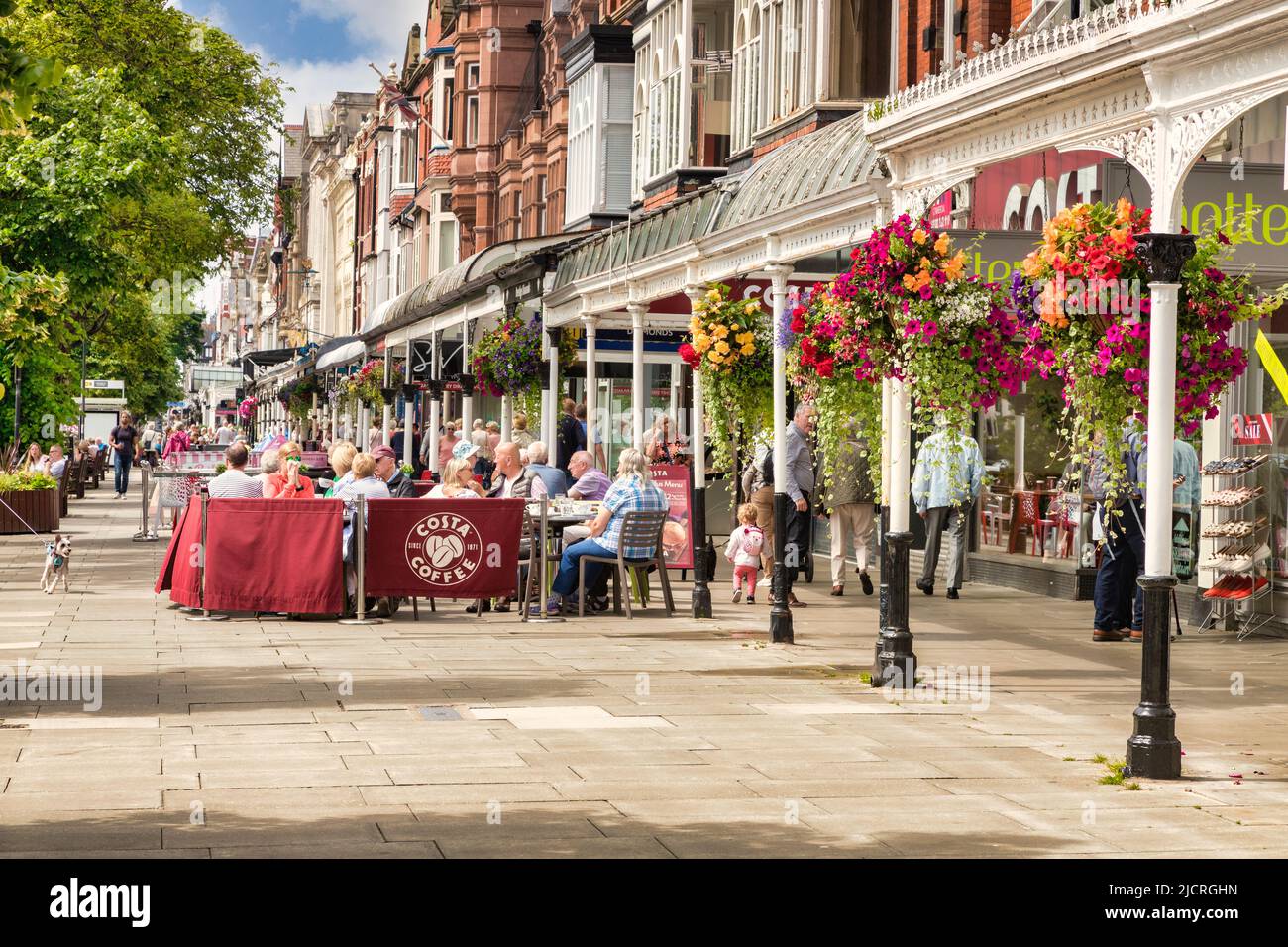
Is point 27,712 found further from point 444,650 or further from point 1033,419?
point 1033,419

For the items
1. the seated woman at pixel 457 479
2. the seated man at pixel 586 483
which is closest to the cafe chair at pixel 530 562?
the seated woman at pixel 457 479

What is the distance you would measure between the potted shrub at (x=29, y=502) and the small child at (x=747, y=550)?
551 inches

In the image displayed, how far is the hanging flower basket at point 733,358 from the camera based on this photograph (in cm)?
1712

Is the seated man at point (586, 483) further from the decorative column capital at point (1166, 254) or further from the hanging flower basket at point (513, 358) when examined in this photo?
the decorative column capital at point (1166, 254)

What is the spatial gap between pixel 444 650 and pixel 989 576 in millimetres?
8568

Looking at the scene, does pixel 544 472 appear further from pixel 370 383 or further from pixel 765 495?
pixel 370 383

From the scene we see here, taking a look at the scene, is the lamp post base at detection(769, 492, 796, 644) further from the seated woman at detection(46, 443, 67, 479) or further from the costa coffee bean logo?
the seated woman at detection(46, 443, 67, 479)

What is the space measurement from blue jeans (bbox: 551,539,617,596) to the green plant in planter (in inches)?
556

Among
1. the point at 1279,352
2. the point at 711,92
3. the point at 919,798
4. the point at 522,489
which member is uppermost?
the point at 711,92

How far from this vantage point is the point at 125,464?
43.6 metres

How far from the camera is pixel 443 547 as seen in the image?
52.3 ft

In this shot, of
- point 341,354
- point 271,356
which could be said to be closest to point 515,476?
point 341,354
